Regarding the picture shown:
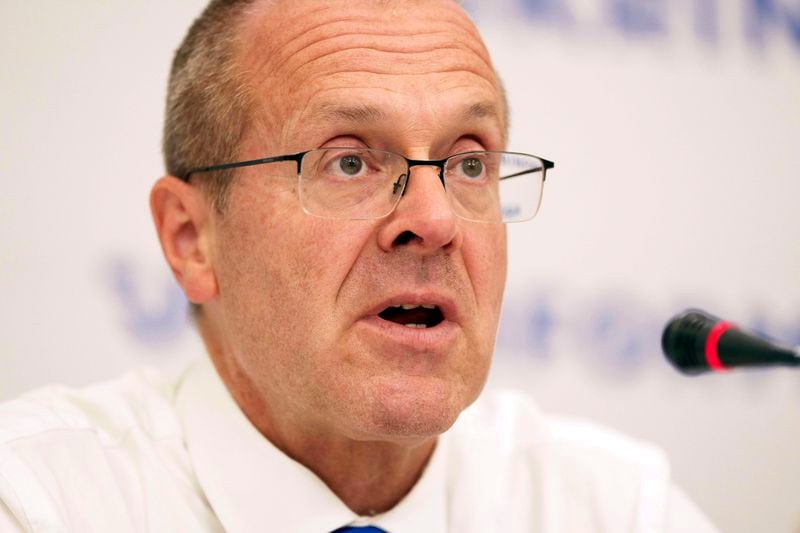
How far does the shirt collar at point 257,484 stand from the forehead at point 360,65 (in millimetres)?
546

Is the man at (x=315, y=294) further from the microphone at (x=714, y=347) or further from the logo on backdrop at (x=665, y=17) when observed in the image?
the logo on backdrop at (x=665, y=17)

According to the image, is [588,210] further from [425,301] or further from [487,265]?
[425,301]

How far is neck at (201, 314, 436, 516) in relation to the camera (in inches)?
63.3

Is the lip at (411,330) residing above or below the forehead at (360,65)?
below

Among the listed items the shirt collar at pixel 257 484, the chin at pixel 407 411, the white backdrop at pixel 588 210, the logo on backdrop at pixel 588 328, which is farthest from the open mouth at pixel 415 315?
the logo on backdrop at pixel 588 328

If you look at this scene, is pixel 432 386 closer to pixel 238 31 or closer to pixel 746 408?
pixel 238 31

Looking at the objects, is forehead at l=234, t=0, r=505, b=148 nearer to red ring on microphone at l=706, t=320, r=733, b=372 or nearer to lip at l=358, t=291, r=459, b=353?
lip at l=358, t=291, r=459, b=353

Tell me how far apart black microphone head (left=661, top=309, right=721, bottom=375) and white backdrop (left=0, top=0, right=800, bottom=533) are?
106 cm

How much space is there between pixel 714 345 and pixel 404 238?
0.50 meters

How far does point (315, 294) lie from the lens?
1.44 meters

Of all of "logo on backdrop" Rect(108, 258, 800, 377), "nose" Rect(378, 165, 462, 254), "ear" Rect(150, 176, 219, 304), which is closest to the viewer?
"nose" Rect(378, 165, 462, 254)

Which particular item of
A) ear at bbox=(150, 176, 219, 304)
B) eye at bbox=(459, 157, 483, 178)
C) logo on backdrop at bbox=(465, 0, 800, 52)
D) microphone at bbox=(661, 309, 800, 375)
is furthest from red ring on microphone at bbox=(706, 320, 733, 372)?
logo on backdrop at bbox=(465, 0, 800, 52)

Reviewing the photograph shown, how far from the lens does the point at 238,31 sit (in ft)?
5.46

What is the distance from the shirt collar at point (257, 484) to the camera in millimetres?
1530
